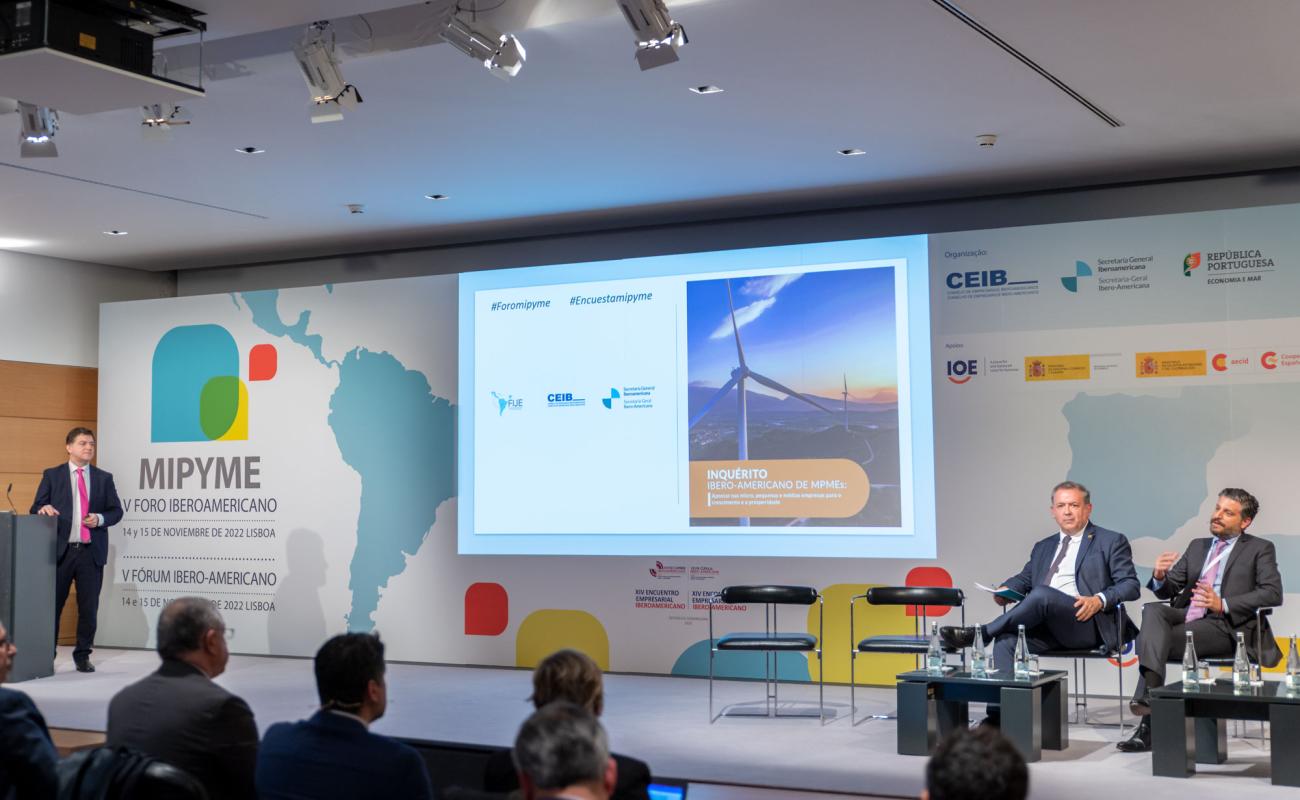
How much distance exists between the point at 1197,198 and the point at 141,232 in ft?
22.9

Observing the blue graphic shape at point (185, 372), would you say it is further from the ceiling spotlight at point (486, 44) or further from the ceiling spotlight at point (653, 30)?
the ceiling spotlight at point (653, 30)

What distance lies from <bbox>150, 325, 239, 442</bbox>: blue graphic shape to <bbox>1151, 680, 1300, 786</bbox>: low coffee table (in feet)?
23.1

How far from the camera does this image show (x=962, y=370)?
7.76 metres

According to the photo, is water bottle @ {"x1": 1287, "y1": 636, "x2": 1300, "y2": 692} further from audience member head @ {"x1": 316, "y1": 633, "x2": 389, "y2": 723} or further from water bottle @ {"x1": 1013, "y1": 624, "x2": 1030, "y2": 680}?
audience member head @ {"x1": 316, "y1": 633, "x2": 389, "y2": 723}

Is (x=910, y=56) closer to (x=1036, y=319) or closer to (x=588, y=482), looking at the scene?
(x=1036, y=319)

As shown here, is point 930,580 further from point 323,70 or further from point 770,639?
point 323,70

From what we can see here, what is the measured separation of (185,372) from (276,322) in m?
0.90

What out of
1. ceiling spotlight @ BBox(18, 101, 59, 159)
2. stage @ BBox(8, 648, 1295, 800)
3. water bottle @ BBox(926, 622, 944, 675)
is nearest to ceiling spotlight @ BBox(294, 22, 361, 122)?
ceiling spotlight @ BBox(18, 101, 59, 159)

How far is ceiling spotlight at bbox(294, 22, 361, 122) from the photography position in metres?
5.25

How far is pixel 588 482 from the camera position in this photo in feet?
28.1

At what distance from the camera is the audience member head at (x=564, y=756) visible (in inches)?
75.7

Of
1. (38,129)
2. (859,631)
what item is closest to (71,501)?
(38,129)

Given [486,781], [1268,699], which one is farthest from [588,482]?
[486,781]

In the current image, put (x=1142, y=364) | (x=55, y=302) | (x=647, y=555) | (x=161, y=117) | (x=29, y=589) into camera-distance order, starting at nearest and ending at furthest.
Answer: (x=161, y=117), (x=1142, y=364), (x=29, y=589), (x=647, y=555), (x=55, y=302)
